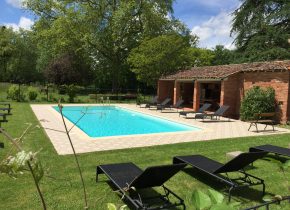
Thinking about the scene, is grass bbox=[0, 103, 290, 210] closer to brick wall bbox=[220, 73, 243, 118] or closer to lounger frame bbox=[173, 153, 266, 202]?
lounger frame bbox=[173, 153, 266, 202]

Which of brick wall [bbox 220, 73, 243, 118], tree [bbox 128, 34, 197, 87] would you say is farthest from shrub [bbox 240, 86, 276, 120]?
tree [bbox 128, 34, 197, 87]

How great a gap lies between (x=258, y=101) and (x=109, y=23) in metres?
20.9

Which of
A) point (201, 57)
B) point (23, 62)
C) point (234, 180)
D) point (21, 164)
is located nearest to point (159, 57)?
point (201, 57)

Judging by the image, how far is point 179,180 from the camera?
693 cm

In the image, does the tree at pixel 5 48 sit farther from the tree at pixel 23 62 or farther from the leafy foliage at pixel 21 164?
the leafy foliage at pixel 21 164

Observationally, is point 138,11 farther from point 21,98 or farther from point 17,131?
point 17,131

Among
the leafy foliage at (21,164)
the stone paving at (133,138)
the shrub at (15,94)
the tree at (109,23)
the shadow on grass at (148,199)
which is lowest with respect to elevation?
the shadow on grass at (148,199)

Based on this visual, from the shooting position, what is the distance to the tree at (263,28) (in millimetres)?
28141

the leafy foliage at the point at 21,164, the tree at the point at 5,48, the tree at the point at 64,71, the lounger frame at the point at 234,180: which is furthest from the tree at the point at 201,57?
the leafy foliage at the point at 21,164

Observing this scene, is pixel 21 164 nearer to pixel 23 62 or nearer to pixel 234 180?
pixel 234 180

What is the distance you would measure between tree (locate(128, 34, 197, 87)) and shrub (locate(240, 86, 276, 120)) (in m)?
12.0

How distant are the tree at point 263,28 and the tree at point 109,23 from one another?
8.90 m

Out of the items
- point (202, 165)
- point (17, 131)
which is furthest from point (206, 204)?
point (17, 131)

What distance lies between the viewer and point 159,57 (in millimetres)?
28078
